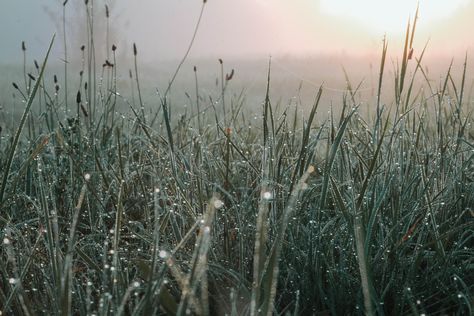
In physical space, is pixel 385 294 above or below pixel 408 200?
below

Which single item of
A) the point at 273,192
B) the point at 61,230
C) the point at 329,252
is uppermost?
the point at 273,192

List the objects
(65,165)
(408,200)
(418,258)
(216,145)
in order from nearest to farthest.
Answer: (418,258)
(408,200)
(65,165)
(216,145)

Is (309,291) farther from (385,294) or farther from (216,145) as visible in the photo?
(216,145)

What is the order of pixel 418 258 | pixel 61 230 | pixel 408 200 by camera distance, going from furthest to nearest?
pixel 61 230, pixel 408 200, pixel 418 258

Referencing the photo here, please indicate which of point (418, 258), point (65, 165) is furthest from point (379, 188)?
point (65, 165)

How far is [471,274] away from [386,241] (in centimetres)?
20

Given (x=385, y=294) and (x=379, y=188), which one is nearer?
(x=385, y=294)

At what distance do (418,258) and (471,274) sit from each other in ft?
0.66

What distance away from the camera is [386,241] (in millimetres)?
1396

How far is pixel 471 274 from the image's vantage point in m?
1.41

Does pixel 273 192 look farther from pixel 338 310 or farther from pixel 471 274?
pixel 471 274

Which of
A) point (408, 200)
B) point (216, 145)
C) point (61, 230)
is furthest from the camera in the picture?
point (216, 145)

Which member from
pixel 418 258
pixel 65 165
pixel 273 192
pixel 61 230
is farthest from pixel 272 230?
pixel 65 165

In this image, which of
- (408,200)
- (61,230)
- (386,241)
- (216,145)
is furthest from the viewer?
(216,145)
